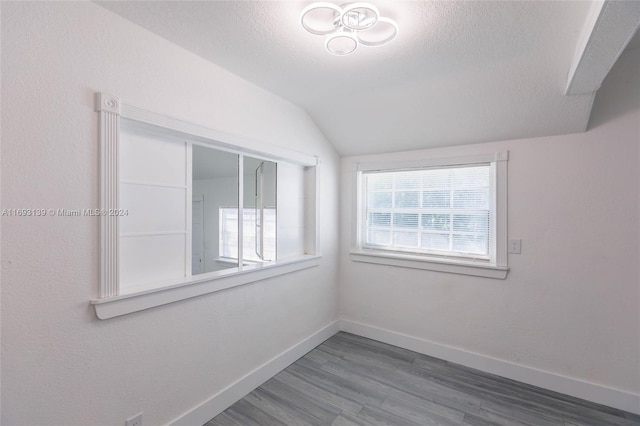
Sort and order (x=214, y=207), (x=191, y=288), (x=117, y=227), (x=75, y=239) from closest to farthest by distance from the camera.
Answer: (x=75, y=239) → (x=117, y=227) → (x=191, y=288) → (x=214, y=207)

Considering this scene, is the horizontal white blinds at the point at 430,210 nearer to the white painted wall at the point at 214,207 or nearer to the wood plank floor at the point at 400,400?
the wood plank floor at the point at 400,400

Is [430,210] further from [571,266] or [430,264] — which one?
[571,266]

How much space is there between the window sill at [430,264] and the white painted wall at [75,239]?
1.82 metres

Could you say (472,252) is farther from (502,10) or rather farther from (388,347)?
(502,10)

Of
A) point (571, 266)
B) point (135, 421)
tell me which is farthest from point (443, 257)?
point (135, 421)

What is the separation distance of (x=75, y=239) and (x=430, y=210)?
2.88m

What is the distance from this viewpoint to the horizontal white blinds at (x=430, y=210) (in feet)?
9.23

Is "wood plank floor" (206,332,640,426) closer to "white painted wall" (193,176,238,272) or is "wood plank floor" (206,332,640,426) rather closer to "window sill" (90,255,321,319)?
"window sill" (90,255,321,319)

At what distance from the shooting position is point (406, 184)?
10.5 feet

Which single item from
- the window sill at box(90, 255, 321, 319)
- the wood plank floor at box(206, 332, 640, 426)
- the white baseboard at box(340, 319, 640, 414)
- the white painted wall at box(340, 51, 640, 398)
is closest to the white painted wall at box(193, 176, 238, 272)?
the window sill at box(90, 255, 321, 319)

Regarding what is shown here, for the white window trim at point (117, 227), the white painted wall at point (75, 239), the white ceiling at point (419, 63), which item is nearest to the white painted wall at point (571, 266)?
the white ceiling at point (419, 63)

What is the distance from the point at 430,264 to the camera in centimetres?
297

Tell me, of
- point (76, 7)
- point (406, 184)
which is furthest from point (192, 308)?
point (406, 184)

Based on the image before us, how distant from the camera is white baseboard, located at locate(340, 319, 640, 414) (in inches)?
86.4
